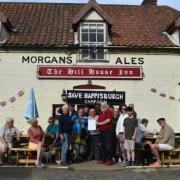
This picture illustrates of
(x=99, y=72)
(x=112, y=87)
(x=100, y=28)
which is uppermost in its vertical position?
(x=100, y=28)

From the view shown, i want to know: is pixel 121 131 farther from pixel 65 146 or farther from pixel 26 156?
pixel 26 156

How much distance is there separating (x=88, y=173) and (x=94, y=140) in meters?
2.83

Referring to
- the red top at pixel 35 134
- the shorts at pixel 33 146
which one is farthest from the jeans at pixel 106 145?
the shorts at pixel 33 146

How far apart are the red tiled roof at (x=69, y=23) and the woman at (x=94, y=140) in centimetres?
662

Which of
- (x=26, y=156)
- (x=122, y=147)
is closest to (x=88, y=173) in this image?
(x=122, y=147)

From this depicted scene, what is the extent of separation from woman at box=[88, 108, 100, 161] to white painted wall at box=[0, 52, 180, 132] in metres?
5.62

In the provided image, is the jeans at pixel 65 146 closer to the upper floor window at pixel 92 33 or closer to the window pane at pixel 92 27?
the upper floor window at pixel 92 33

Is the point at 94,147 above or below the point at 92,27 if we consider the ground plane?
below

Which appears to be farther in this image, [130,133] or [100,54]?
[100,54]

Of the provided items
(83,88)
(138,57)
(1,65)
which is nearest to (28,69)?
(1,65)

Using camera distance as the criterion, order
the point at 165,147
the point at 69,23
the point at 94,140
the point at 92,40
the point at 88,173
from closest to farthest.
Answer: the point at 88,173 < the point at 165,147 < the point at 94,140 < the point at 92,40 < the point at 69,23

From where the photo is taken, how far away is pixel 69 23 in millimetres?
23219

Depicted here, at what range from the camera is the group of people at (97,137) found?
13797 millimetres

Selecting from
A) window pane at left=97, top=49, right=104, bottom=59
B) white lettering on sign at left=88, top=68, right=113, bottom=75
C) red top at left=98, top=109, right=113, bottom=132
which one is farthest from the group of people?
window pane at left=97, top=49, right=104, bottom=59
